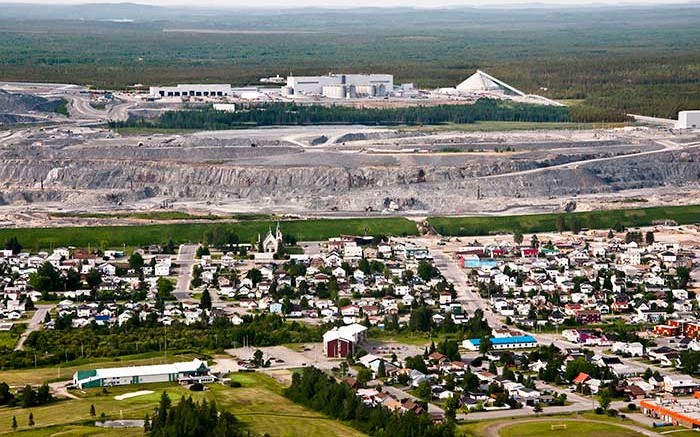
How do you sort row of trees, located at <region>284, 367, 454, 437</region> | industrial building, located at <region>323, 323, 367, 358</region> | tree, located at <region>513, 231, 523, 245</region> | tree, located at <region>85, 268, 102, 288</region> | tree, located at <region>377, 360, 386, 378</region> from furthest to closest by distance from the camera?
tree, located at <region>513, 231, 523, 245</region> → tree, located at <region>85, 268, 102, 288</region> → industrial building, located at <region>323, 323, 367, 358</region> → tree, located at <region>377, 360, 386, 378</region> → row of trees, located at <region>284, 367, 454, 437</region>

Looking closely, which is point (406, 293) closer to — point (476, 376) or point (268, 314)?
point (268, 314)

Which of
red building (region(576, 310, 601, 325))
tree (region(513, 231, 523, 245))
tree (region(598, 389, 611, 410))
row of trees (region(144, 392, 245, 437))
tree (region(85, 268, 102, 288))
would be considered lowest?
tree (region(513, 231, 523, 245))

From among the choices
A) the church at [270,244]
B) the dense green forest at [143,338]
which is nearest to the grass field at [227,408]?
the dense green forest at [143,338]

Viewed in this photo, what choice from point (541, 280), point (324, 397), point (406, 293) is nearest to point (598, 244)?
point (541, 280)

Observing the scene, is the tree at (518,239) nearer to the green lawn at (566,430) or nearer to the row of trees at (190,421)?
the green lawn at (566,430)

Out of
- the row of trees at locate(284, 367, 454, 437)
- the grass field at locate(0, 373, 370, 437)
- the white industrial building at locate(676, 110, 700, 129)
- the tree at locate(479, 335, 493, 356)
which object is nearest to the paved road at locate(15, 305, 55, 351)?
the grass field at locate(0, 373, 370, 437)

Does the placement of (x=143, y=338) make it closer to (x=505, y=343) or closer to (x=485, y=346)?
(x=485, y=346)

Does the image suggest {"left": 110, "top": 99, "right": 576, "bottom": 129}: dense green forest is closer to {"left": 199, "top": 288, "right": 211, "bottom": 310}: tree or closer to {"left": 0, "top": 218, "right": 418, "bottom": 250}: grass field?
{"left": 0, "top": 218, "right": 418, "bottom": 250}: grass field
